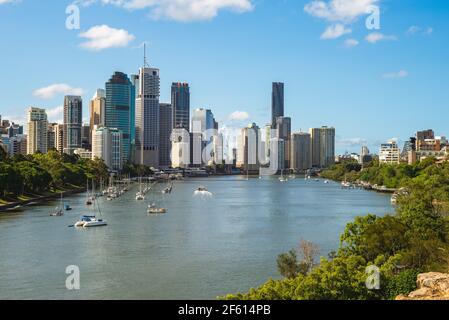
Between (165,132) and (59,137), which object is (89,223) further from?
(165,132)

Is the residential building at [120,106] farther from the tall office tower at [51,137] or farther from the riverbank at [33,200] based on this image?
the riverbank at [33,200]

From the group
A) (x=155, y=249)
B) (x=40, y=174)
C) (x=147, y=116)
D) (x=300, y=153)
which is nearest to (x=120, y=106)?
(x=147, y=116)

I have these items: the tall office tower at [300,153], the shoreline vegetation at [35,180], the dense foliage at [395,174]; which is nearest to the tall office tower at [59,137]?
the shoreline vegetation at [35,180]

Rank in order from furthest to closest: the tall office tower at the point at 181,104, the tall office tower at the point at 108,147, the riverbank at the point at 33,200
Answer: the tall office tower at the point at 181,104 → the tall office tower at the point at 108,147 → the riverbank at the point at 33,200

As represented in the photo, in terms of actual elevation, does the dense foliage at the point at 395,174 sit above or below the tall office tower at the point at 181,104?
below

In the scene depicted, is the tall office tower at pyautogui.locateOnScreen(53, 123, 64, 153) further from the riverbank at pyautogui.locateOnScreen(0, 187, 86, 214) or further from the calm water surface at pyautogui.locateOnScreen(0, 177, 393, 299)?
the calm water surface at pyautogui.locateOnScreen(0, 177, 393, 299)
